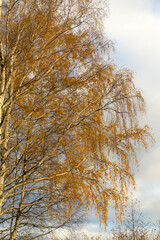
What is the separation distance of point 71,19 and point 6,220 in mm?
4948

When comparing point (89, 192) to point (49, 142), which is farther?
point (49, 142)

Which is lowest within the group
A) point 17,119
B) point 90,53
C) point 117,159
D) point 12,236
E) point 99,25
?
point 12,236

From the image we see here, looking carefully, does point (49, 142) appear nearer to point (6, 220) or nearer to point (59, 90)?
point (59, 90)

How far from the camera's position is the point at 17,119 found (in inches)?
268

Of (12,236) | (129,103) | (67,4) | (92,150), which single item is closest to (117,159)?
(92,150)

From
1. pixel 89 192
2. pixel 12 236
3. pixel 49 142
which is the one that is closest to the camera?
pixel 89 192

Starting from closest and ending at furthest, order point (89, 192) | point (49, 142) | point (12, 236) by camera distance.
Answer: point (89, 192) < point (49, 142) < point (12, 236)

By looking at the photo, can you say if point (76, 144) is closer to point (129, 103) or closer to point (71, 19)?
point (129, 103)

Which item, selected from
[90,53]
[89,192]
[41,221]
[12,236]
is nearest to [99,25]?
[90,53]

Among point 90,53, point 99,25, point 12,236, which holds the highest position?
point 99,25

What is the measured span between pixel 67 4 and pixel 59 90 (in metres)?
1.92

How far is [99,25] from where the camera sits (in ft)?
23.1

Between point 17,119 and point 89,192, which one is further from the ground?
point 17,119

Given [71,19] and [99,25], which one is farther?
[99,25]
